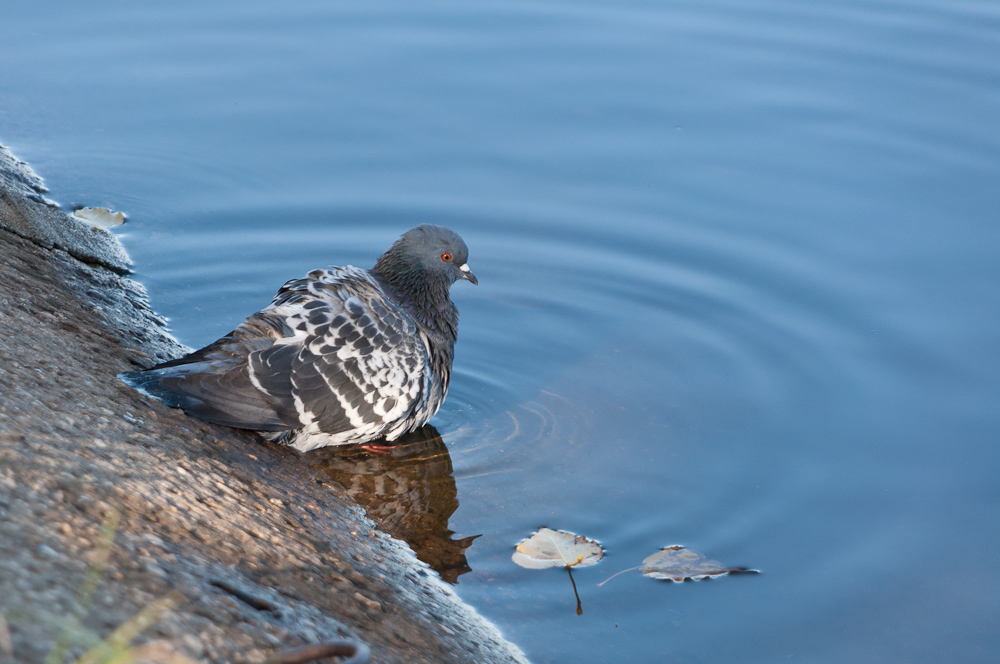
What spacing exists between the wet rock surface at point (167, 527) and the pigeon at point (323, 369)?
0.16 meters

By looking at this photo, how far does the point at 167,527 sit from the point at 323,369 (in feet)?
5.86

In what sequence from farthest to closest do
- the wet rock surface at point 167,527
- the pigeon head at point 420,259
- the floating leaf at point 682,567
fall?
the pigeon head at point 420,259 → the floating leaf at point 682,567 → the wet rock surface at point 167,527

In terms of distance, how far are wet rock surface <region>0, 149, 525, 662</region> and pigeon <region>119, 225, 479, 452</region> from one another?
162mm

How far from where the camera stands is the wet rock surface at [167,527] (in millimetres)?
2781

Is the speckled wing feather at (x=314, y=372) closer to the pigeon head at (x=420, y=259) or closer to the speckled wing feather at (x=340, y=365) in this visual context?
the speckled wing feather at (x=340, y=365)

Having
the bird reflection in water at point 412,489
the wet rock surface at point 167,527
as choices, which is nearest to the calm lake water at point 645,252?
the bird reflection in water at point 412,489

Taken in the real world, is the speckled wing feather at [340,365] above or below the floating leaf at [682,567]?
above

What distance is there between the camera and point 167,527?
138 inches

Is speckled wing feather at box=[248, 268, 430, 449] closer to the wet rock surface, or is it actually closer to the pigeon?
the pigeon

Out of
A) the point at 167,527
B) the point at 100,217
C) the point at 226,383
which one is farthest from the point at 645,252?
the point at 167,527

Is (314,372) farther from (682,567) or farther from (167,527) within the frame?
(682,567)

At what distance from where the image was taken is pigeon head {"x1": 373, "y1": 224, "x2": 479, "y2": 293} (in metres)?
6.09

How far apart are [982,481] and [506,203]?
4.12 meters

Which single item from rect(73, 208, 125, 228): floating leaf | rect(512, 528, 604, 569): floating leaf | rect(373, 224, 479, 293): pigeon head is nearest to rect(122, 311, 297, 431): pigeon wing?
rect(373, 224, 479, 293): pigeon head
